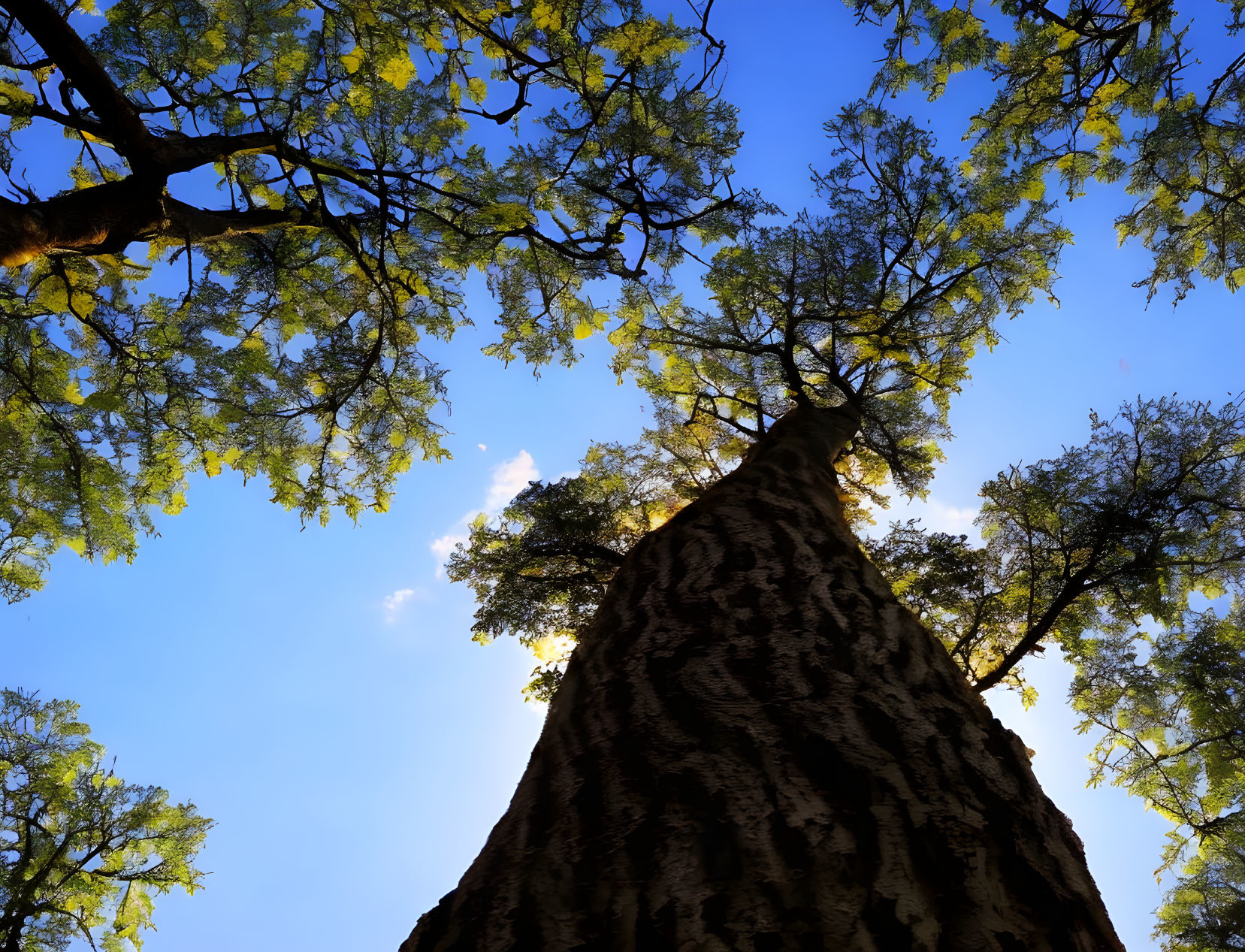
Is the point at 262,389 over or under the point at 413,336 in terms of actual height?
under

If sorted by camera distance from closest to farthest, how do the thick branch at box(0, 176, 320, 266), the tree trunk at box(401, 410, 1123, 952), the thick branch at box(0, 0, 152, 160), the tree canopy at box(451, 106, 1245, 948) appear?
the tree trunk at box(401, 410, 1123, 952) < the thick branch at box(0, 0, 152, 160) < the thick branch at box(0, 176, 320, 266) < the tree canopy at box(451, 106, 1245, 948)

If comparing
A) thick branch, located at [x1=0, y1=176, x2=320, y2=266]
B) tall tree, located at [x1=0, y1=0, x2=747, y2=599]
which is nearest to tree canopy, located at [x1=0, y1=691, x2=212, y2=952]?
tall tree, located at [x1=0, y1=0, x2=747, y2=599]

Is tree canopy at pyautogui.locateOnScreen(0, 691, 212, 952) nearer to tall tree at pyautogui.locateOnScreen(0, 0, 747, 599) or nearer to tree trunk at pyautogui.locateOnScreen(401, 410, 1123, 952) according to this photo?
tall tree at pyautogui.locateOnScreen(0, 0, 747, 599)

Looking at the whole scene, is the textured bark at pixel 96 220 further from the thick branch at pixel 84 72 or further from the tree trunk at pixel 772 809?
the tree trunk at pixel 772 809

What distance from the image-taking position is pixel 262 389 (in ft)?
19.2

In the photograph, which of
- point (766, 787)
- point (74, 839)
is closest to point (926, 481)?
point (766, 787)

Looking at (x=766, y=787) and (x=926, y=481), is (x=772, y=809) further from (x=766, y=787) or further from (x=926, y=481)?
(x=926, y=481)

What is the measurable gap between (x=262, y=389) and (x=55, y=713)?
4.88 m

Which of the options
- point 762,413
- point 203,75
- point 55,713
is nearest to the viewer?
point 203,75

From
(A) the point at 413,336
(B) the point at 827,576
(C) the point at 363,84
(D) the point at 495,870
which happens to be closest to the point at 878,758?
(D) the point at 495,870

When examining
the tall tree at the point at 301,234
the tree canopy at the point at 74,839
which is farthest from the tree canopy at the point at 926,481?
the tree canopy at the point at 74,839

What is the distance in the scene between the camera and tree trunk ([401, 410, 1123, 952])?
3.67 feet

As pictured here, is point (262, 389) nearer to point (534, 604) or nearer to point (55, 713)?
point (534, 604)

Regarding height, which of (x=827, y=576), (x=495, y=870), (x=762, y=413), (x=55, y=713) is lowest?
(x=495, y=870)
